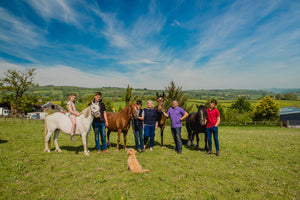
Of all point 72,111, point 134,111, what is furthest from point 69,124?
point 134,111

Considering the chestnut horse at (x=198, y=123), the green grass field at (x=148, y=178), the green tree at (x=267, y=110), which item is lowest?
the green tree at (x=267, y=110)

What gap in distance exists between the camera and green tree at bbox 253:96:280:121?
41.6 metres

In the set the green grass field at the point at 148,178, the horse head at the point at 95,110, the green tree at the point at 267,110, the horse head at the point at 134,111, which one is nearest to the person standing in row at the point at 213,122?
the green grass field at the point at 148,178

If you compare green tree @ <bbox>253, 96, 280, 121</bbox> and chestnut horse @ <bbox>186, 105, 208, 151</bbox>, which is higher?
chestnut horse @ <bbox>186, 105, 208, 151</bbox>

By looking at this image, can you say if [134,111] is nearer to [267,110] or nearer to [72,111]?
[72,111]

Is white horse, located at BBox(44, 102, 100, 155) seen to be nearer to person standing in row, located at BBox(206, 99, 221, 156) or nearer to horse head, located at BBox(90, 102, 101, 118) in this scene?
horse head, located at BBox(90, 102, 101, 118)

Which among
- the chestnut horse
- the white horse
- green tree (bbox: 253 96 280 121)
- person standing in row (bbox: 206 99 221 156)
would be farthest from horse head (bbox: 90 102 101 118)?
green tree (bbox: 253 96 280 121)

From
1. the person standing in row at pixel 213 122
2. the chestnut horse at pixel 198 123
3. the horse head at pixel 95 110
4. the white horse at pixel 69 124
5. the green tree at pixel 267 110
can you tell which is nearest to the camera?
the horse head at pixel 95 110

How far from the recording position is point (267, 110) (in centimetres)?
4209

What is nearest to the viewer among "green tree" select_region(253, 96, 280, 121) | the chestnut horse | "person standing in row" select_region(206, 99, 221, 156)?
"person standing in row" select_region(206, 99, 221, 156)

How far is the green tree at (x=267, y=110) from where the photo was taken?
136 feet

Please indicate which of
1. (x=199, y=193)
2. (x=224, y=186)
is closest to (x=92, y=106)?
(x=199, y=193)

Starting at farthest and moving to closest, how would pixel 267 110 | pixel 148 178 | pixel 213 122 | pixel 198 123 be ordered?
pixel 267 110
pixel 198 123
pixel 213 122
pixel 148 178

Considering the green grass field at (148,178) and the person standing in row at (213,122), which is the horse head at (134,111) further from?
the person standing in row at (213,122)
